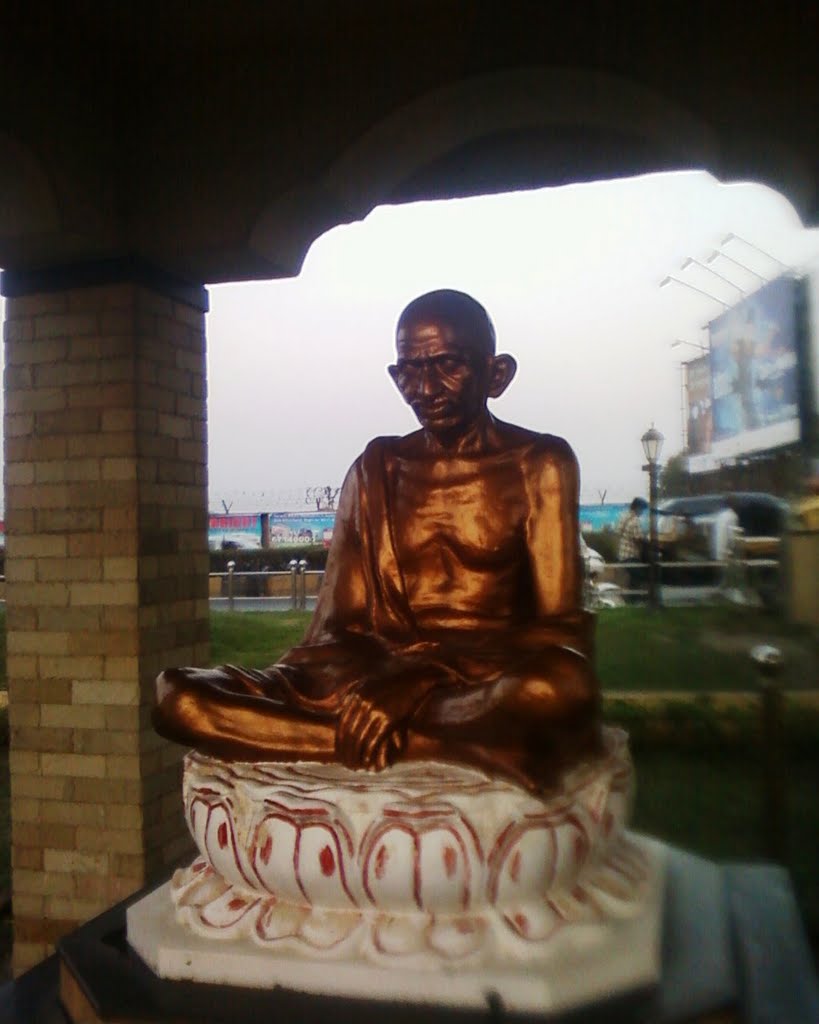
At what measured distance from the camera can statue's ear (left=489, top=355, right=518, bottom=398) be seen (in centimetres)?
202

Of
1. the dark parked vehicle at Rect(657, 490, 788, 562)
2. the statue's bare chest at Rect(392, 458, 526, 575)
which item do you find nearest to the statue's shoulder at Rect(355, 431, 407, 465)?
the statue's bare chest at Rect(392, 458, 526, 575)

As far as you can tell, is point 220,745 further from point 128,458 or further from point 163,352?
point 163,352

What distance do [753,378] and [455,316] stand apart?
203 inches

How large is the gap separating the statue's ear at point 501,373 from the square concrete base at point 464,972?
1113 millimetres

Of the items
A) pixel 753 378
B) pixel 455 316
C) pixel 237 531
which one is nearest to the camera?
pixel 455 316

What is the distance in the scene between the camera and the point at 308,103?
2932 millimetres

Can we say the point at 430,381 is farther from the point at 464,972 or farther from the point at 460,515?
the point at 464,972

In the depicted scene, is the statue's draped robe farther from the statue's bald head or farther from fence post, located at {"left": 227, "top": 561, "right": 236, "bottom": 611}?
fence post, located at {"left": 227, "top": 561, "right": 236, "bottom": 611}

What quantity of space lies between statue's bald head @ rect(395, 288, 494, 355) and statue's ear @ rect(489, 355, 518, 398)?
52 mm

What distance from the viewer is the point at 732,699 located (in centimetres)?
502

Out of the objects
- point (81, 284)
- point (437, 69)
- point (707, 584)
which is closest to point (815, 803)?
point (437, 69)

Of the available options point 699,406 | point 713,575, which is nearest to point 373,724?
point 699,406

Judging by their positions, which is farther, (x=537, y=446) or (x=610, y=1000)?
(x=537, y=446)

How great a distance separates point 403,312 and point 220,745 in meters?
0.98
